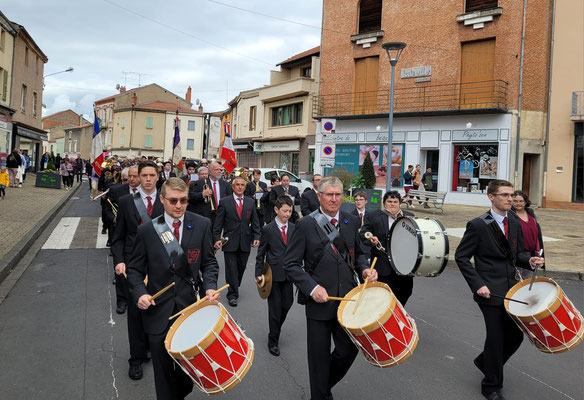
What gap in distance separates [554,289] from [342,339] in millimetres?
1693

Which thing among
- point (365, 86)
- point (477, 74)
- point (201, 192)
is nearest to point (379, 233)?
point (201, 192)

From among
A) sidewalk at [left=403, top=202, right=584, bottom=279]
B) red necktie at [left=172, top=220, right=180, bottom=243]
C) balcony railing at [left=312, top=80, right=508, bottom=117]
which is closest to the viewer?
red necktie at [left=172, top=220, right=180, bottom=243]

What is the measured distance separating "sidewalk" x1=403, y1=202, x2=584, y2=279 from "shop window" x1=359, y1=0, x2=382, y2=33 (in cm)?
1141

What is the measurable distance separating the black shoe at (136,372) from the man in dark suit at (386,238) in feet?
8.86

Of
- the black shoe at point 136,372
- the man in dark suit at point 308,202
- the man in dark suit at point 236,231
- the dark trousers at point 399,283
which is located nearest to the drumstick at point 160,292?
the black shoe at point 136,372

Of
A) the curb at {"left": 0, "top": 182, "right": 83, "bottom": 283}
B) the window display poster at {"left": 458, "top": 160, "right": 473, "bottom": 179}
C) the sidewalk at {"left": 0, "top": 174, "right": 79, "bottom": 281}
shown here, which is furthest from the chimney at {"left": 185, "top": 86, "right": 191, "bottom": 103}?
the curb at {"left": 0, "top": 182, "right": 83, "bottom": 283}

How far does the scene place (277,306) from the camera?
565 cm

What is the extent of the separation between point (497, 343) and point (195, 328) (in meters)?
2.60

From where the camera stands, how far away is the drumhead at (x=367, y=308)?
11.1ft

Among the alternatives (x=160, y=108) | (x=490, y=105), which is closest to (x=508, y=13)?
(x=490, y=105)

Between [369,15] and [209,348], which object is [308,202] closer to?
[209,348]

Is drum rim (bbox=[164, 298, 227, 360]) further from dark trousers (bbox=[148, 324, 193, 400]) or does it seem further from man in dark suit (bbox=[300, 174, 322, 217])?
man in dark suit (bbox=[300, 174, 322, 217])

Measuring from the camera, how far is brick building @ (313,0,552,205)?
22.6m

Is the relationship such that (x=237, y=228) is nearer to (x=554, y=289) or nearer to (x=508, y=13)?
(x=554, y=289)
